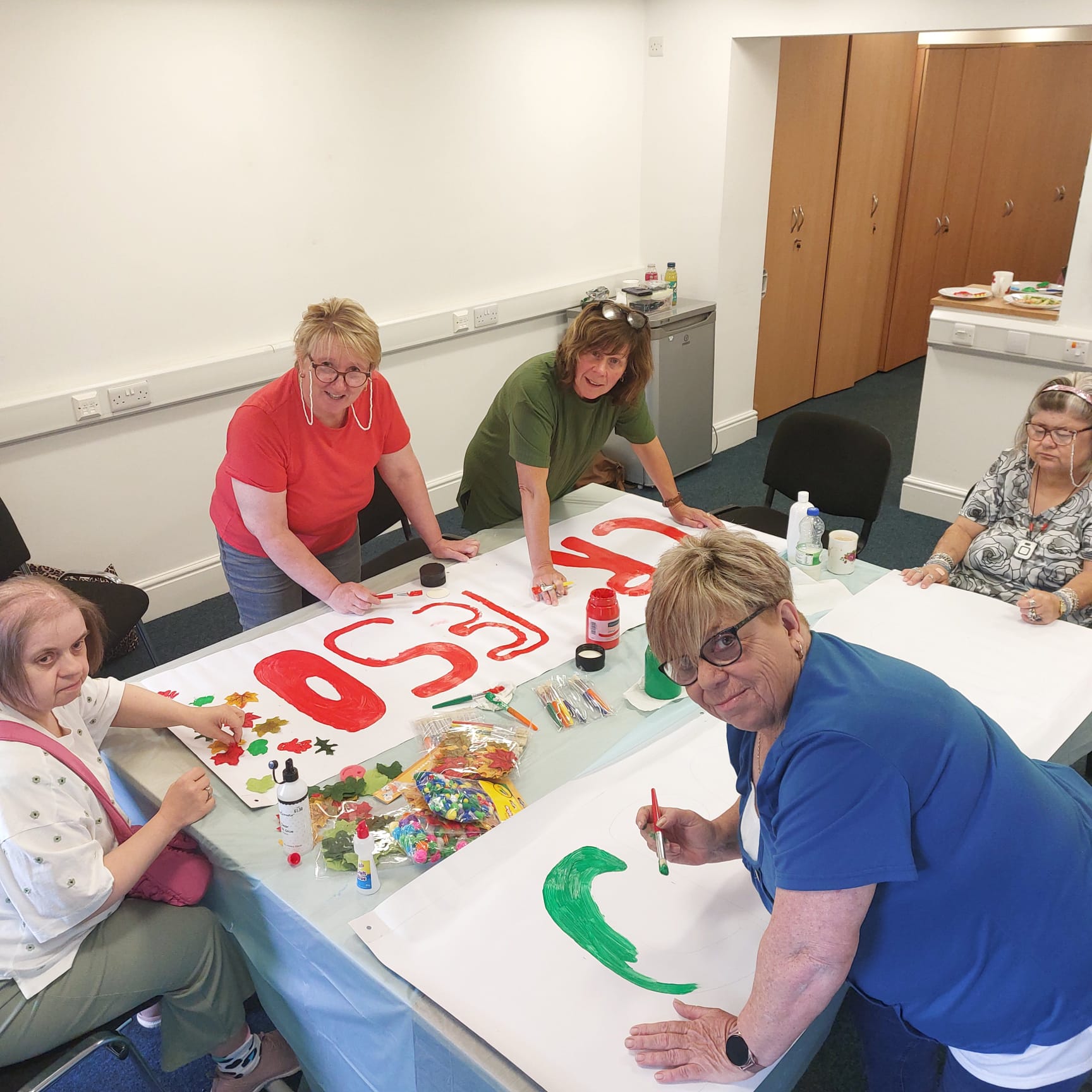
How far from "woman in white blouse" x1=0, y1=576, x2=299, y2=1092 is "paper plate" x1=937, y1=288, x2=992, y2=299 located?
3840mm

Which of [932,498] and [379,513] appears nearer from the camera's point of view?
[379,513]

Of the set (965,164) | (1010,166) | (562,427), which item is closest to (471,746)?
(562,427)

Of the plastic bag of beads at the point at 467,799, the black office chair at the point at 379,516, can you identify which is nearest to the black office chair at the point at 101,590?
the black office chair at the point at 379,516

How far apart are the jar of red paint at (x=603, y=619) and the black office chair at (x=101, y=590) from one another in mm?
1600

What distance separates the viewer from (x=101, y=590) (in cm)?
293

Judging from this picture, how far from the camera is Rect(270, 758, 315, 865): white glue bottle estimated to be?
4.86 ft

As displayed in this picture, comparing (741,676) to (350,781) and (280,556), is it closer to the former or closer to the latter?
(350,781)

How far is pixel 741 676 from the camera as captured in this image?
106 cm

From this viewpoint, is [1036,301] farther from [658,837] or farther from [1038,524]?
[658,837]

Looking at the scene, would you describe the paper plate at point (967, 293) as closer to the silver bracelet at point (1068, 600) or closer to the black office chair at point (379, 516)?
the silver bracelet at point (1068, 600)

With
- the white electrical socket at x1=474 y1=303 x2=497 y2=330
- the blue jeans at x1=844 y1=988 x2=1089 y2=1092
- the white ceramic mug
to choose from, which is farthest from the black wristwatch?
the white electrical socket at x1=474 y1=303 x2=497 y2=330

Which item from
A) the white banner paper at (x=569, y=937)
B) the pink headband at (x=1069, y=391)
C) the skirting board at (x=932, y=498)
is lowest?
the skirting board at (x=932, y=498)

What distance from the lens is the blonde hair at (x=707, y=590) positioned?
3.43 feet

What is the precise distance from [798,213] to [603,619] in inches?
161
